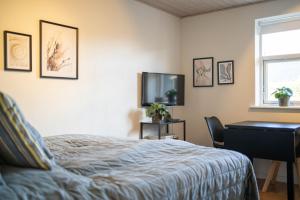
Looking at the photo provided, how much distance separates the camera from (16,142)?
1266mm

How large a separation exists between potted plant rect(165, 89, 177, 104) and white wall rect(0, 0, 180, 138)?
1.19ft

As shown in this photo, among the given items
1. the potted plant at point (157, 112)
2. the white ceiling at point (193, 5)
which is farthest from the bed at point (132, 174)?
the white ceiling at point (193, 5)

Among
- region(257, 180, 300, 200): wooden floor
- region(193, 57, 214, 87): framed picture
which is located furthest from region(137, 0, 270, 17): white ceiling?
region(257, 180, 300, 200): wooden floor

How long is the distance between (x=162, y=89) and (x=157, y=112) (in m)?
0.47

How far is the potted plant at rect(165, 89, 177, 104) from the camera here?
177 inches

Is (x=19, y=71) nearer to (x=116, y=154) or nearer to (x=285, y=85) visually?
(x=116, y=154)

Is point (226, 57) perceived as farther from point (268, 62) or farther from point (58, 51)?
point (58, 51)

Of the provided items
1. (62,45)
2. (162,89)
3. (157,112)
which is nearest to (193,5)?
(162,89)

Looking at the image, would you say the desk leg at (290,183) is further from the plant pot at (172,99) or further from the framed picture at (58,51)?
the framed picture at (58,51)

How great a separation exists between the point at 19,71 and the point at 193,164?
1919mm

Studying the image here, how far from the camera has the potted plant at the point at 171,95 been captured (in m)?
4.48

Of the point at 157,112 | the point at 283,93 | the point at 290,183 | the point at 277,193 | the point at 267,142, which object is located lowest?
the point at 277,193

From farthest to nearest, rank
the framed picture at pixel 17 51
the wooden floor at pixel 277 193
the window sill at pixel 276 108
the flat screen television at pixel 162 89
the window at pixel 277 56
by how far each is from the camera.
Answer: the flat screen television at pixel 162 89 → the window at pixel 277 56 → the window sill at pixel 276 108 → the wooden floor at pixel 277 193 → the framed picture at pixel 17 51

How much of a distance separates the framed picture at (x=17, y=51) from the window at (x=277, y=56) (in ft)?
9.76
